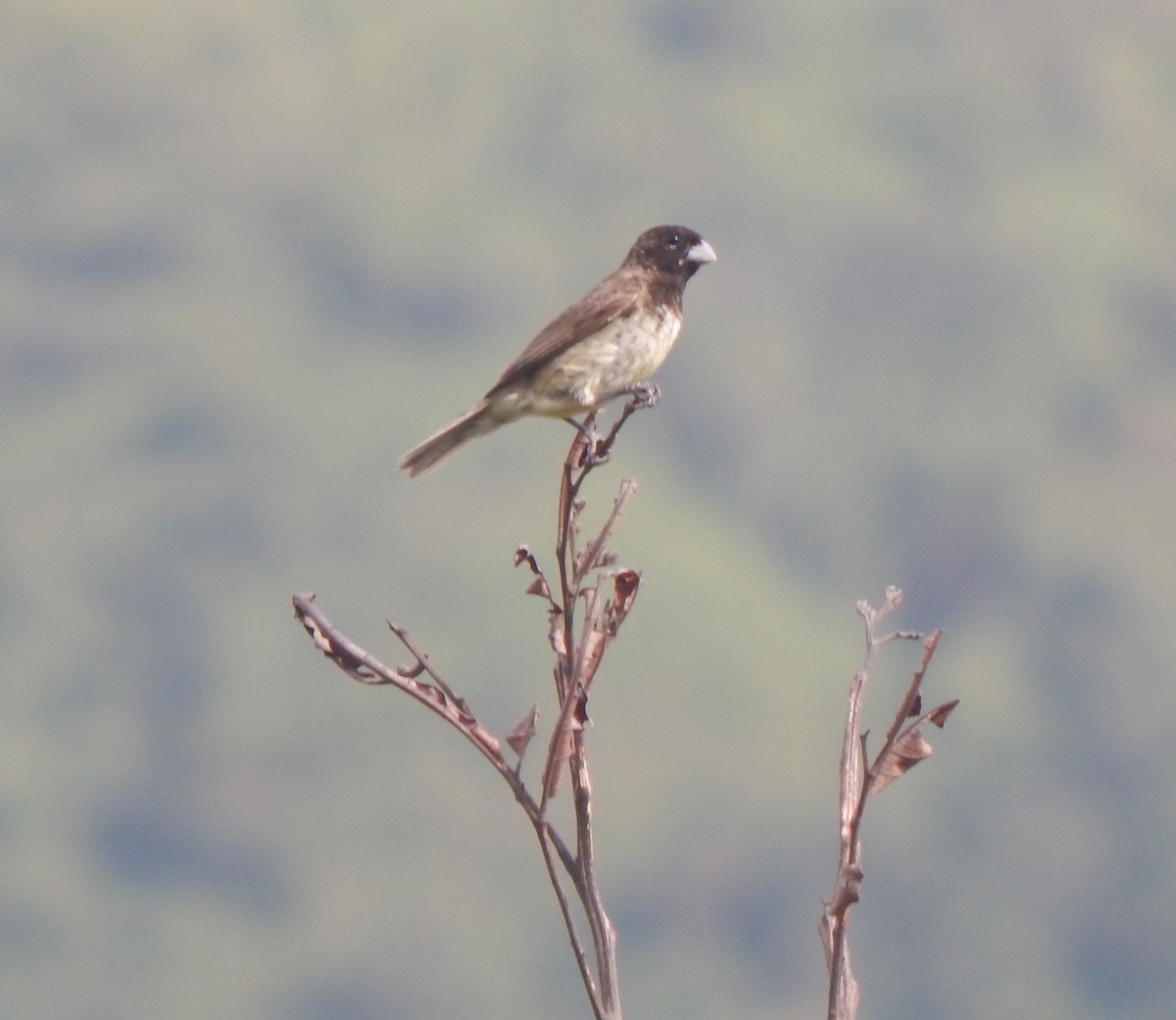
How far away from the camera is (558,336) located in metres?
9.45

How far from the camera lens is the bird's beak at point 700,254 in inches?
416

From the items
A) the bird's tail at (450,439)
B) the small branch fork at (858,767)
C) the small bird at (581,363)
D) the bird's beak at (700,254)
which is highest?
the bird's beak at (700,254)

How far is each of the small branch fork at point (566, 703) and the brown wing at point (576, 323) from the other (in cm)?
612

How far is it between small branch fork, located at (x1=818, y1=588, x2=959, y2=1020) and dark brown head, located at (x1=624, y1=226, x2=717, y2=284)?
293 inches

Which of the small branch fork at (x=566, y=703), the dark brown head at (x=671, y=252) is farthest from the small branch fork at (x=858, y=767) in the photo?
the dark brown head at (x=671, y=252)

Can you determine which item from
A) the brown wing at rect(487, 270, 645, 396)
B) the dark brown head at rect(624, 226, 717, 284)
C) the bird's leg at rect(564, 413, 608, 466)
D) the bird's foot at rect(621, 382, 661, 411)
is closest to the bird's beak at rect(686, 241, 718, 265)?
the dark brown head at rect(624, 226, 717, 284)

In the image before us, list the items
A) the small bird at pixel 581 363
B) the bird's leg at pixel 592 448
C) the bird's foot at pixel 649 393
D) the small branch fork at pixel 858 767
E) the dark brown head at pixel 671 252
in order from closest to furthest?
the small branch fork at pixel 858 767 < the bird's leg at pixel 592 448 < the bird's foot at pixel 649 393 < the small bird at pixel 581 363 < the dark brown head at pixel 671 252

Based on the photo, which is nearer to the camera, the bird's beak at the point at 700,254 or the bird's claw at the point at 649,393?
the bird's claw at the point at 649,393

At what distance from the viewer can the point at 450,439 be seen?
905 centimetres

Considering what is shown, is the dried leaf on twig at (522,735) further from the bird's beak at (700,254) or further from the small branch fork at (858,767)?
the bird's beak at (700,254)

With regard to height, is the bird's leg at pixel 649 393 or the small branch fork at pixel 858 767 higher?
the bird's leg at pixel 649 393

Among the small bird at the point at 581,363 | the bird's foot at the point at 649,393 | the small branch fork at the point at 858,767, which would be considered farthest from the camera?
the small bird at the point at 581,363

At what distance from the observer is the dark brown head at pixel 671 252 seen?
10523 mm

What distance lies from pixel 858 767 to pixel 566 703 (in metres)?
0.47
